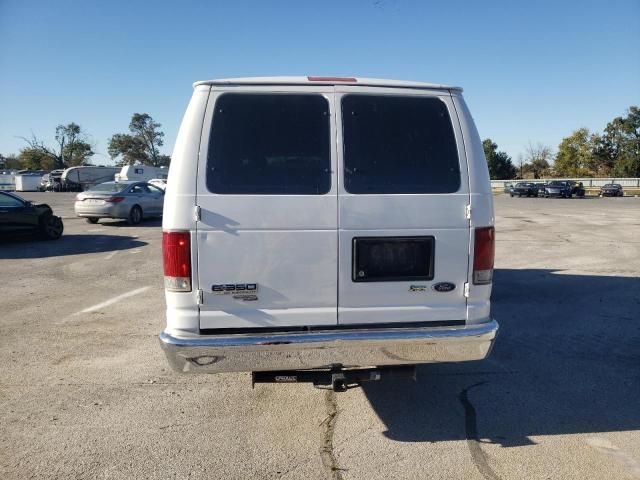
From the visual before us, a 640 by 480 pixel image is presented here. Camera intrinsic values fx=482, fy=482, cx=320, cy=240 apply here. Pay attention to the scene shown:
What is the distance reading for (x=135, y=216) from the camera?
1653 cm

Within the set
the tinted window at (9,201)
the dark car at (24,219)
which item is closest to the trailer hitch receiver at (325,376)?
the dark car at (24,219)

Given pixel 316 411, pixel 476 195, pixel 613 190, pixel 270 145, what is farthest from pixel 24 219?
pixel 613 190

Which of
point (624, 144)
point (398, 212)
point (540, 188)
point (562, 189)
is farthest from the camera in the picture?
point (624, 144)

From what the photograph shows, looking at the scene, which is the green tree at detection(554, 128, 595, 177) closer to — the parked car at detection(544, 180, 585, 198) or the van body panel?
the parked car at detection(544, 180, 585, 198)

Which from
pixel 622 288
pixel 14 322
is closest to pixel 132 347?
pixel 14 322

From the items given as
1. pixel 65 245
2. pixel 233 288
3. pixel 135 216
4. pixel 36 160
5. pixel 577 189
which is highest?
pixel 36 160

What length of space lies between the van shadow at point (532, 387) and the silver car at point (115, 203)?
1330 centimetres

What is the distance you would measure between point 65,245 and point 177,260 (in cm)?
1054

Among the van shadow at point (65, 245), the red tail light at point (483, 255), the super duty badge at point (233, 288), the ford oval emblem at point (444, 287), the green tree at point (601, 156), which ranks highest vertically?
the green tree at point (601, 156)

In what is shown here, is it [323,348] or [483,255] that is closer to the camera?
[323,348]

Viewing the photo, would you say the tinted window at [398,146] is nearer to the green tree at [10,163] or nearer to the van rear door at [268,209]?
the van rear door at [268,209]

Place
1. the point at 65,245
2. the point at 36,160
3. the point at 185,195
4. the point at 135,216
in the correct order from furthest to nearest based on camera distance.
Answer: the point at 36,160 → the point at 135,216 → the point at 65,245 → the point at 185,195

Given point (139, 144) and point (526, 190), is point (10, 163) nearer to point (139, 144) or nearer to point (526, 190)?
point (139, 144)

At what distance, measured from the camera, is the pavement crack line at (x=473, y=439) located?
2.99 m
